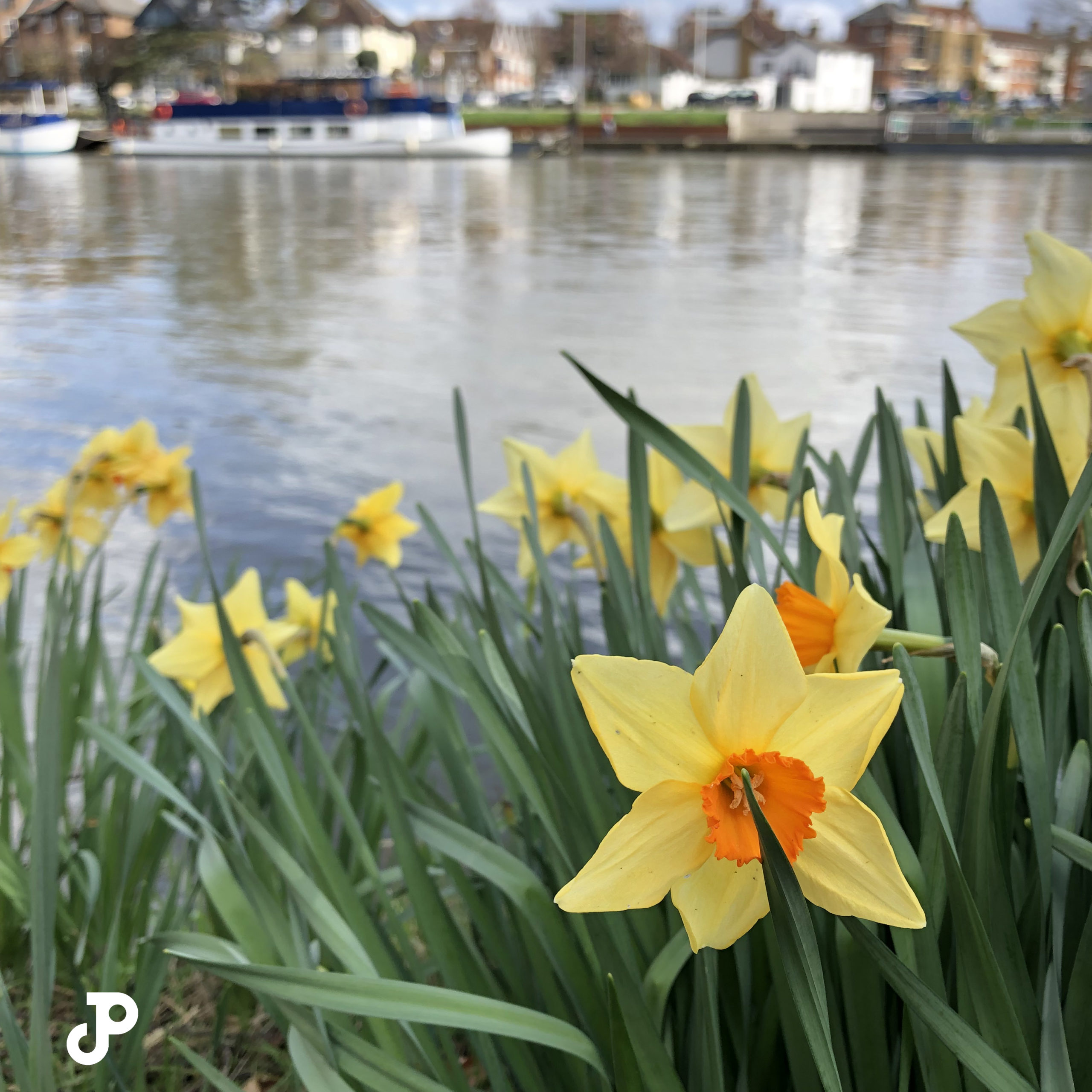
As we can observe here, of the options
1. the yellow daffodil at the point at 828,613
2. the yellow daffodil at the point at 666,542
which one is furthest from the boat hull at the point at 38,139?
the yellow daffodil at the point at 828,613

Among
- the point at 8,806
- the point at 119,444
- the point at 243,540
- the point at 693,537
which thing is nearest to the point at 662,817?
the point at 693,537

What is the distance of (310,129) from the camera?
83.7ft

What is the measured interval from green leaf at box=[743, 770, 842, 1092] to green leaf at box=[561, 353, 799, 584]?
0.73 ft

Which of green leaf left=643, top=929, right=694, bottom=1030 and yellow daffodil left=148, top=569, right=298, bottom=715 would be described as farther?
yellow daffodil left=148, top=569, right=298, bottom=715

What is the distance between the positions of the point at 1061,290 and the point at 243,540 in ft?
6.66

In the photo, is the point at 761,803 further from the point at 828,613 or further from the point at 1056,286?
the point at 1056,286

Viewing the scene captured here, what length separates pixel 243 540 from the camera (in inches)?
91.4

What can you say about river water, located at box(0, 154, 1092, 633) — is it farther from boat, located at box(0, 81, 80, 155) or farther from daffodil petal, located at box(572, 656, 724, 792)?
boat, located at box(0, 81, 80, 155)

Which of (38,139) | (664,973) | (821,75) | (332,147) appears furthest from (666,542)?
(821,75)

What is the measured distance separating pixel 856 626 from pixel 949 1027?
145mm

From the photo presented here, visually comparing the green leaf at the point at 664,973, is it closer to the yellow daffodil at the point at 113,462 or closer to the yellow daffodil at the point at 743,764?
the yellow daffodil at the point at 743,764

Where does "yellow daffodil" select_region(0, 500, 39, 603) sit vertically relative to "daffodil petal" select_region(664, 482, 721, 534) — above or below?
below

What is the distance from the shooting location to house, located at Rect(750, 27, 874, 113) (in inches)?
1607

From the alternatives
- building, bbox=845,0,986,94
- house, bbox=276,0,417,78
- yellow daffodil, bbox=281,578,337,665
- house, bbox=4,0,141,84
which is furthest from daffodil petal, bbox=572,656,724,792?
building, bbox=845,0,986,94
